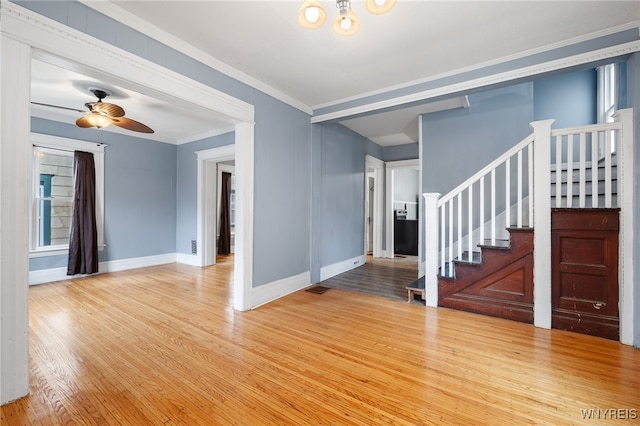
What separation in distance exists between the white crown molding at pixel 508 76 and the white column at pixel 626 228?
0.50 metres

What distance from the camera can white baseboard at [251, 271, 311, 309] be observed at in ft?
10.5

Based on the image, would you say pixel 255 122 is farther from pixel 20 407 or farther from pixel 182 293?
pixel 20 407

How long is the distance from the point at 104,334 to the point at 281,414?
1.97 metres

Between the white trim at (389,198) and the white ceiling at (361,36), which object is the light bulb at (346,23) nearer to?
the white ceiling at (361,36)

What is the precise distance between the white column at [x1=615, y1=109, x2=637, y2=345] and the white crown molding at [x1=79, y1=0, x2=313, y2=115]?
11.1 feet

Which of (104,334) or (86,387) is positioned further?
(104,334)

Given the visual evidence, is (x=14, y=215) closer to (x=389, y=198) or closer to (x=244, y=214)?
(x=244, y=214)

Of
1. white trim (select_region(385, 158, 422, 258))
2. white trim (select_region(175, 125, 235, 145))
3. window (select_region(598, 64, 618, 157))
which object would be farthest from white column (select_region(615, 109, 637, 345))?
white trim (select_region(175, 125, 235, 145))

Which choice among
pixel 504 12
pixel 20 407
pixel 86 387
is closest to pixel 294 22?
pixel 504 12

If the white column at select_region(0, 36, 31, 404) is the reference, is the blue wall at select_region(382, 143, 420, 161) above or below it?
above

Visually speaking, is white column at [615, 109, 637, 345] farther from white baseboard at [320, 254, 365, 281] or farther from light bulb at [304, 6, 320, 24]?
white baseboard at [320, 254, 365, 281]

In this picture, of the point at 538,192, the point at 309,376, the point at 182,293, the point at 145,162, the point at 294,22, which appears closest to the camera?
the point at 309,376

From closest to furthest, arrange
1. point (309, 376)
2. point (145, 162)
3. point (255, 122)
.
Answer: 1. point (309, 376)
2. point (255, 122)
3. point (145, 162)

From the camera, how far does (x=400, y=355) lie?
2.09m
